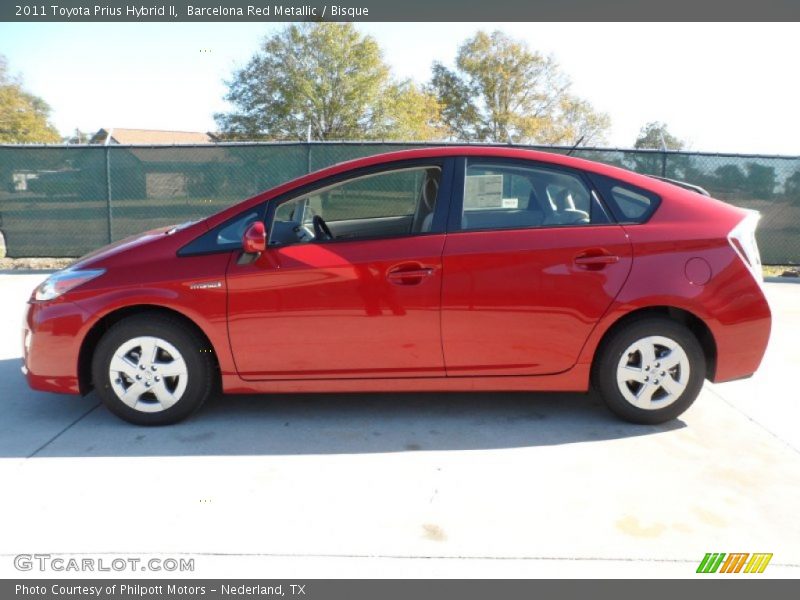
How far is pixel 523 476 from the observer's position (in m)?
3.46

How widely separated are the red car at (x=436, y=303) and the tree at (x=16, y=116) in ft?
132

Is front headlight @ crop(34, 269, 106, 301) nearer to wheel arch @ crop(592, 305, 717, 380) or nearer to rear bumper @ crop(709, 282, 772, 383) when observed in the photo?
wheel arch @ crop(592, 305, 717, 380)

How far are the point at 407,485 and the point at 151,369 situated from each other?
170cm

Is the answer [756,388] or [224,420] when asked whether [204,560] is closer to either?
[224,420]

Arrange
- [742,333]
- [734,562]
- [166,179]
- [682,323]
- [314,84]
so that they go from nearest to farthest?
[734,562]
[742,333]
[682,323]
[166,179]
[314,84]

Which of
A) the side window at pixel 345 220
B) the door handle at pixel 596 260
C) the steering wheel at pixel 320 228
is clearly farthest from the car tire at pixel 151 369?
the door handle at pixel 596 260

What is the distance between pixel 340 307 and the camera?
12.8 ft

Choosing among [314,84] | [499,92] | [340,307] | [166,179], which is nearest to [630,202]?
[340,307]

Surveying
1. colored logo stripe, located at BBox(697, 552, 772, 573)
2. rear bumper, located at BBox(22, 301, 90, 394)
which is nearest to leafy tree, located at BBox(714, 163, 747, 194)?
colored logo stripe, located at BBox(697, 552, 772, 573)

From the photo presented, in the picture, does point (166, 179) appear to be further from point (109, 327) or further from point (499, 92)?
point (499, 92)

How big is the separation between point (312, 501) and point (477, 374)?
1.31 m

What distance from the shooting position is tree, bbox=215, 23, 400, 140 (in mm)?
34312

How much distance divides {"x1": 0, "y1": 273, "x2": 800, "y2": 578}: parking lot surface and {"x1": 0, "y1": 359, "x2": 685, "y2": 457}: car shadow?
0.6 inches

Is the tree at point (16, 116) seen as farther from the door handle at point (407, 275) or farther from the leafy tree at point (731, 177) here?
the door handle at point (407, 275)
